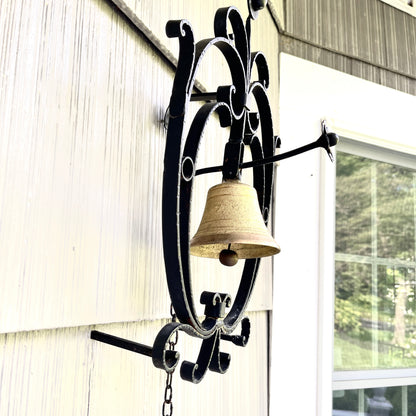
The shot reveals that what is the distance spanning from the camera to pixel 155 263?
666 millimetres

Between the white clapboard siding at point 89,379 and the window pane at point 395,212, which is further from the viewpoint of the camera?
the window pane at point 395,212

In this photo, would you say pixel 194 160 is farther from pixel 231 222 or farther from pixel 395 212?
pixel 395 212

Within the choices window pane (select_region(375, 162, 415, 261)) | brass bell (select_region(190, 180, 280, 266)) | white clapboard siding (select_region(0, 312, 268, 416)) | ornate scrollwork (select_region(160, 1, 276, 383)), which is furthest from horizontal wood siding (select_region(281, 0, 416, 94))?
white clapboard siding (select_region(0, 312, 268, 416))

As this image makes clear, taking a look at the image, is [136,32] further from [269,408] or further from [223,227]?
[269,408]

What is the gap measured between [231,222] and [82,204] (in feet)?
0.72

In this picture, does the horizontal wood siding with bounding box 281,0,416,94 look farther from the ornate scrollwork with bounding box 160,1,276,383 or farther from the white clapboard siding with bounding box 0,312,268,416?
the white clapboard siding with bounding box 0,312,268,416

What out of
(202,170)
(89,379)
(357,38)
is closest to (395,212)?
(357,38)

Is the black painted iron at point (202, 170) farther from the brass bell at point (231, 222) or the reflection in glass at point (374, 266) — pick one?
the reflection in glass at point (374, 266)

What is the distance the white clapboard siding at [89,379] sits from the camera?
44 cm

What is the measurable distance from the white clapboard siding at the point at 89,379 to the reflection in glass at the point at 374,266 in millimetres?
642

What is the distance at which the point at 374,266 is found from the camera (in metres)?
1.49

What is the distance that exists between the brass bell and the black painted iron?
0.16 feet

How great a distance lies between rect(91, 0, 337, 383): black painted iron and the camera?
565 millimetres

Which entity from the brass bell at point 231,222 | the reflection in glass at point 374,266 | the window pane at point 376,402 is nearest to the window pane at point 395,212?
the reflection in glass at point 374,266
